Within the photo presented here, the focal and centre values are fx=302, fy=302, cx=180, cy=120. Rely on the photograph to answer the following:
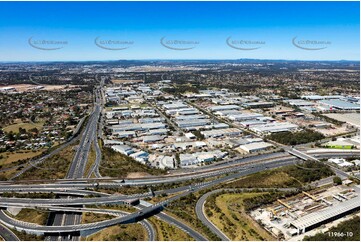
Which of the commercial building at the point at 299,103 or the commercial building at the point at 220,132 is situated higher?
the commercial building at the point at 299,103

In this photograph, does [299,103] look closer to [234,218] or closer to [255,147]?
[255,147]

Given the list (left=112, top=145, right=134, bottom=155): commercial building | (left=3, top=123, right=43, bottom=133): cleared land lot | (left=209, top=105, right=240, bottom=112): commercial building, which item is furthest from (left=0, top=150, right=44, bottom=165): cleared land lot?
(left=209, top=105, right=240, bottom=112): commercial building

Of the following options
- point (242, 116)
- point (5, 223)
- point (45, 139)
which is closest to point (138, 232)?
point (5, 223)

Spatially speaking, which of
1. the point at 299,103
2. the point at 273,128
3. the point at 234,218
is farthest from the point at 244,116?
the point at 234,218

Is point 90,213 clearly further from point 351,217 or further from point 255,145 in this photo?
point 255,145

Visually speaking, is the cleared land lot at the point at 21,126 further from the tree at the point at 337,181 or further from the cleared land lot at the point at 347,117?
the cleared land lot at the point at 347,117

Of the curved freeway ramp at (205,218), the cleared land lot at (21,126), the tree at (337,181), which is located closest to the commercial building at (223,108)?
the cleared land lot at (21,126)

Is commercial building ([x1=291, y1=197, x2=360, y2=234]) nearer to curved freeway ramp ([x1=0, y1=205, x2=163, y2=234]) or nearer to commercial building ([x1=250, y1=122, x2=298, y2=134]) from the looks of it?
curved freeway ramp ([x1=0, y1=205, x2=163, y2=234])
